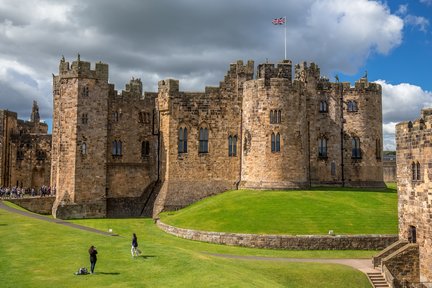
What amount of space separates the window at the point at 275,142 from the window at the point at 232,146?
561 cm

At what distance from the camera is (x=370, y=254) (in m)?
34.5

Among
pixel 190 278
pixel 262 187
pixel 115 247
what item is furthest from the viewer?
pixel 262 187

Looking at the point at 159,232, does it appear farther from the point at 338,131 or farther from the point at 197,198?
the point at 338,131

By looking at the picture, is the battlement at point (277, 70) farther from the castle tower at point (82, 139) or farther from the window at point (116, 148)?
the window at point (116, 148)

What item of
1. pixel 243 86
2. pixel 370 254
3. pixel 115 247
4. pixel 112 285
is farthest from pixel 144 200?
pixel 112 285

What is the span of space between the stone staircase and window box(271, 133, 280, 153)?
20940 mm

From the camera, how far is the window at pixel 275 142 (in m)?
48.1

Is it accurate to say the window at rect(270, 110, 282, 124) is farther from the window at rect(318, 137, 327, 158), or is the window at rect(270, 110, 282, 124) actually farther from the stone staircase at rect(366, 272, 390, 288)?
the stone staircase at rect(366, 272, 390, 288)

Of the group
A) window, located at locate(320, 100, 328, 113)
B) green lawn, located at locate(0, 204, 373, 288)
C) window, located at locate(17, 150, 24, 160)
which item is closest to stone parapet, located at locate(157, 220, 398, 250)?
green lawn, located at locate(0, 204, 373, 288)

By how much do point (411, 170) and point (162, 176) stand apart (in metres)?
28.9

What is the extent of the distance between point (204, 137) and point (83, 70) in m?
15.2

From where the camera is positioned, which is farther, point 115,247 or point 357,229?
point 357,229

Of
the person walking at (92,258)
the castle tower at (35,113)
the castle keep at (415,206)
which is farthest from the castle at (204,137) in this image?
the person walking at (92,258)

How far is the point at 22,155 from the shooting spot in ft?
204
